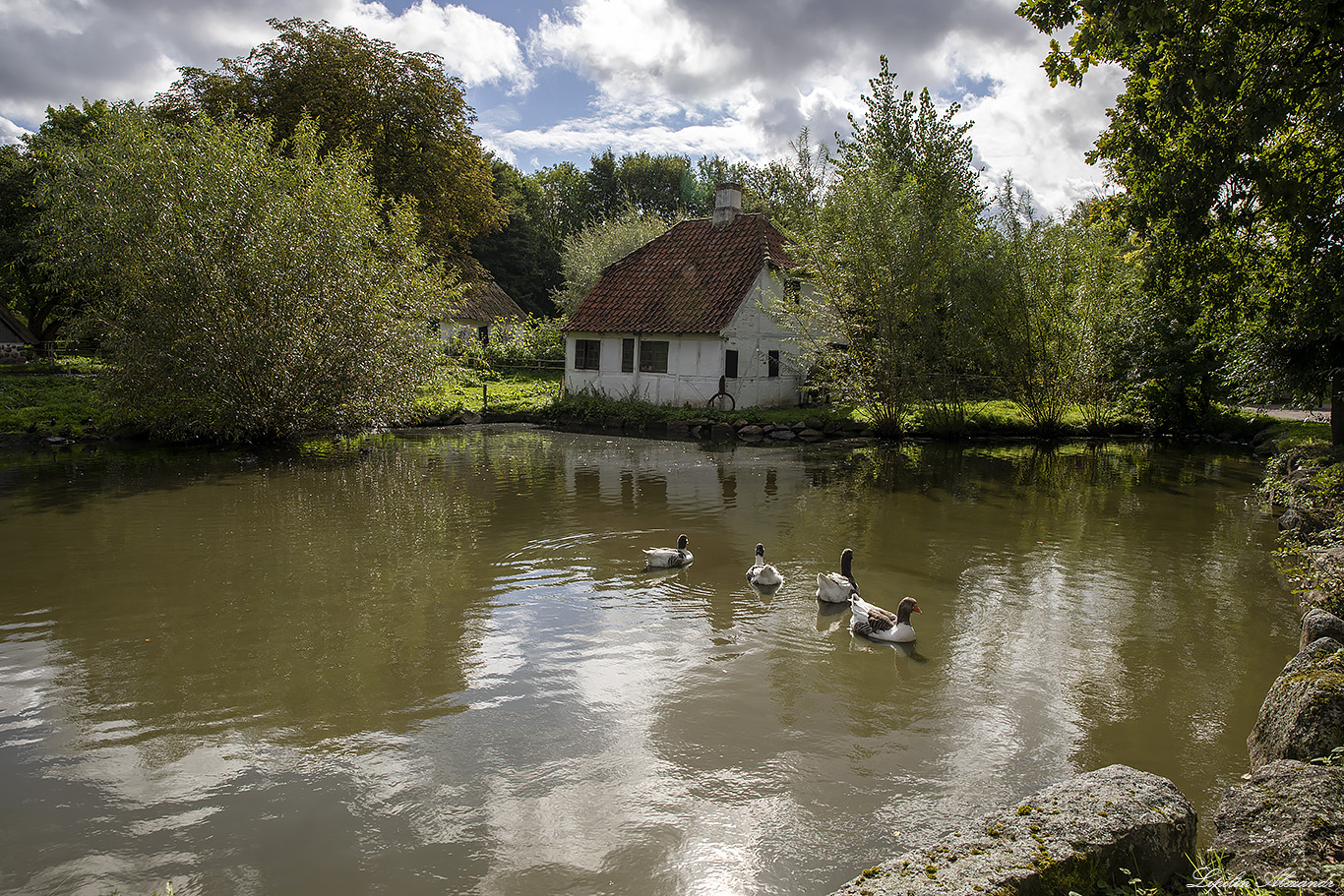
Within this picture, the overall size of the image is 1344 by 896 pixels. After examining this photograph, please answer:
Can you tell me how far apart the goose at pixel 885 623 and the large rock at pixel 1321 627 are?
3.03 meters

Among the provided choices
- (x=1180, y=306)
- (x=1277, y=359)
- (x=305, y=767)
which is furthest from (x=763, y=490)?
(x=1180, y=306)

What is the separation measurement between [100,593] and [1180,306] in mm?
25848

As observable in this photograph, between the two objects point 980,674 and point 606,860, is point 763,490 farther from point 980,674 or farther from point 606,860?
point 606,860

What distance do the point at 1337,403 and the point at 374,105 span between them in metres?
31.7

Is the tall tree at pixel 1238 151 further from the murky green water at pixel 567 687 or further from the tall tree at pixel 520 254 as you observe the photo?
the tall tree at pixel 520 254

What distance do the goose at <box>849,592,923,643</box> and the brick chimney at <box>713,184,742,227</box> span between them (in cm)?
2732

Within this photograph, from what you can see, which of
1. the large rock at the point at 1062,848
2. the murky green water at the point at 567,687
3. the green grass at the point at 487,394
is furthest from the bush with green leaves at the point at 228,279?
the large rock at the point at 1062,848

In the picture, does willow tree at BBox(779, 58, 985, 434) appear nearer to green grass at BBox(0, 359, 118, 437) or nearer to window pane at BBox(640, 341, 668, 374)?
window pane at BBox(640, 341, 668, 374)

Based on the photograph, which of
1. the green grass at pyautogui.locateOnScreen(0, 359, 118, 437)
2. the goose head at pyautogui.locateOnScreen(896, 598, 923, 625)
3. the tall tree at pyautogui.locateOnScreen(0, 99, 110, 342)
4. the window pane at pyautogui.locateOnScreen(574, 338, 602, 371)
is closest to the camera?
the goose head at pyautogui.locateOnScreen(896, 598, 923, 625)

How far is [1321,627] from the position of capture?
591cm

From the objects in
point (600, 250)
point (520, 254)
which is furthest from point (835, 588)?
point (520, 254)

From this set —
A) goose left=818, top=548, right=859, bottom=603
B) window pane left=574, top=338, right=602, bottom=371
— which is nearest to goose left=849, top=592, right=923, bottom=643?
goose left=818, top=548, right=859, bottom=603

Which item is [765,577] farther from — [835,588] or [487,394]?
[487,394]

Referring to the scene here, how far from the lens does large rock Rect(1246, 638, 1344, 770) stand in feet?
14.6
